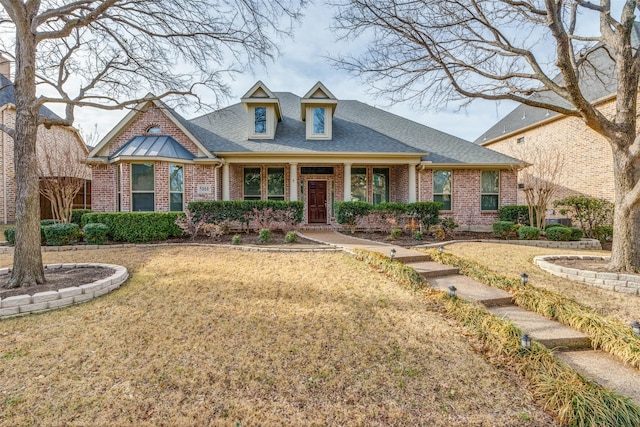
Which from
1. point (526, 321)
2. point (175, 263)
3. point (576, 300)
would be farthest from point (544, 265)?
point (175, 263)

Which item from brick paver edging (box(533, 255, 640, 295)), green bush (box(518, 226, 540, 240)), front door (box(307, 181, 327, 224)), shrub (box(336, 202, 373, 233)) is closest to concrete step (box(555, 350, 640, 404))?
brick paver edging (box(533, 255, 640, 295))

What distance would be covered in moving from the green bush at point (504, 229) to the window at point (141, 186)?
42.6ft

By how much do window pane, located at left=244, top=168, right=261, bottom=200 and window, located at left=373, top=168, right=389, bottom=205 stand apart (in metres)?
5.56

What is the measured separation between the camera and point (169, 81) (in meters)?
8.02

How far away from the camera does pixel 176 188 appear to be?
1127 cm

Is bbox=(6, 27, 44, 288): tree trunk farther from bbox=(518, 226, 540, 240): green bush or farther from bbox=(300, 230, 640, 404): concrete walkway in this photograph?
bbox=(518, 226, 540, 240): green bush

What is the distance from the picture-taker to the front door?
13906 mm

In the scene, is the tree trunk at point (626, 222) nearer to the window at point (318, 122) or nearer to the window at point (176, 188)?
the window at point (318, 122)

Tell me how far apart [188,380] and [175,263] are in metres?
4.64

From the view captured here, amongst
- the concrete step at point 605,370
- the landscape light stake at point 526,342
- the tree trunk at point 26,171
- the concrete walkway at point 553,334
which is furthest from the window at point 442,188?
the tree trunk at point 26,171

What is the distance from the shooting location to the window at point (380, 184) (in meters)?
14.2

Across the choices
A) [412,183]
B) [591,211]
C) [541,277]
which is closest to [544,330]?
[541,277]

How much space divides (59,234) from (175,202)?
352 centimetres

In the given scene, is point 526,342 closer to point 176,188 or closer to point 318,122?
point 176,188
